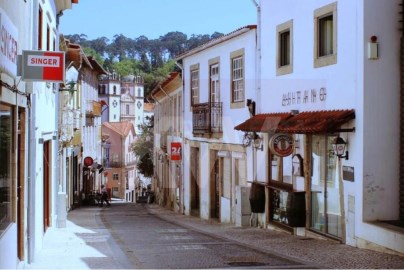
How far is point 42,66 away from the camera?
9.71m

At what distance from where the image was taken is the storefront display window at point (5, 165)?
8.34 m

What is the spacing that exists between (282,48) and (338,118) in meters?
4.79

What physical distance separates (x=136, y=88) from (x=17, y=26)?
3447 inches

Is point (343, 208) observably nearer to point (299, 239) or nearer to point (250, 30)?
point (299, 239)

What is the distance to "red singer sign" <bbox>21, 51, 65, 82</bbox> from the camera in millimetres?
9438

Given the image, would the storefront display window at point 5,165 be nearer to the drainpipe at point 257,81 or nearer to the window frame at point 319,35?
the window frame at point 319,35

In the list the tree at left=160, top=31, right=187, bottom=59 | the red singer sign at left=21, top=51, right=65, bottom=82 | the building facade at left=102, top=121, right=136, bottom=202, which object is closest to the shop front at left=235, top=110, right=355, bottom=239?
the red singer sign at left=21, top=51, right=65, bottom=82

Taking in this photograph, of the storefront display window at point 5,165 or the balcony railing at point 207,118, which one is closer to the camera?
the storefront display window at point 5,165

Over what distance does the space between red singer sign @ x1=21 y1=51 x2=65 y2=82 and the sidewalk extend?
2892 mm

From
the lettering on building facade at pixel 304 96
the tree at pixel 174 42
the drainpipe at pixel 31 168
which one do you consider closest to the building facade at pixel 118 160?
the tree at pixel 174 42

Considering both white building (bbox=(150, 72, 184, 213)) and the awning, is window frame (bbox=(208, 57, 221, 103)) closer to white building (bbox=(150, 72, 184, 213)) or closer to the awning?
the awning

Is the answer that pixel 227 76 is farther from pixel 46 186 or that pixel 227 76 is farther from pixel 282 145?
pixel 46 186

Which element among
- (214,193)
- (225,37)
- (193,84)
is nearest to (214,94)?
(225,37)

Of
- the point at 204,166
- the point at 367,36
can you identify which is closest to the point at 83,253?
the point at 367,36
